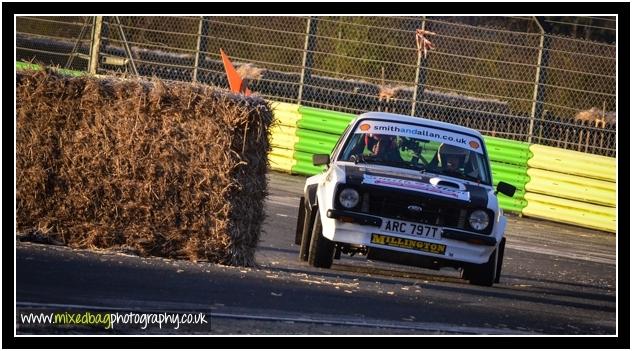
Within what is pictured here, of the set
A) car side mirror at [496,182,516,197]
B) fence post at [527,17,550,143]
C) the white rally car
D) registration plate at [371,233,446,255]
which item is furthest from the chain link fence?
registration plate at [371,233,446,255]

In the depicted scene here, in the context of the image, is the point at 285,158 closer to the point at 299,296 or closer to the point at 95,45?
the point at 95,45

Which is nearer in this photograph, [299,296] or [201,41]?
[299,296]

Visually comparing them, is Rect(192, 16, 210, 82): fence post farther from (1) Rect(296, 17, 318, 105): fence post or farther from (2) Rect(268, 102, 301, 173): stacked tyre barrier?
(1) Rect(296, 17, 318, 105): fence post

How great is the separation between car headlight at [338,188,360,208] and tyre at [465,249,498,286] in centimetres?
119

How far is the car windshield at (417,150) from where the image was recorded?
1127 cm

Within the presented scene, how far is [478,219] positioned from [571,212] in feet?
26.4

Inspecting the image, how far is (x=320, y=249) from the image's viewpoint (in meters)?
10.5

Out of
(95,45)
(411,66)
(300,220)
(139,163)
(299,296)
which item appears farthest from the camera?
(95,45)

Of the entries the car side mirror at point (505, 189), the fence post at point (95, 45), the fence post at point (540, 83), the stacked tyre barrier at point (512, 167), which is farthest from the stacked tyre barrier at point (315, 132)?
the car side mirror at point (505, 189)

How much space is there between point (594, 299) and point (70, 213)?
4732 mm

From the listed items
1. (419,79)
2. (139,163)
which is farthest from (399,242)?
(419,79)

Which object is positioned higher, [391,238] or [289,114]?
[289,114]

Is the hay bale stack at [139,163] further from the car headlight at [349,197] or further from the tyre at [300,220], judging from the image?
the tyre at [300,220]
